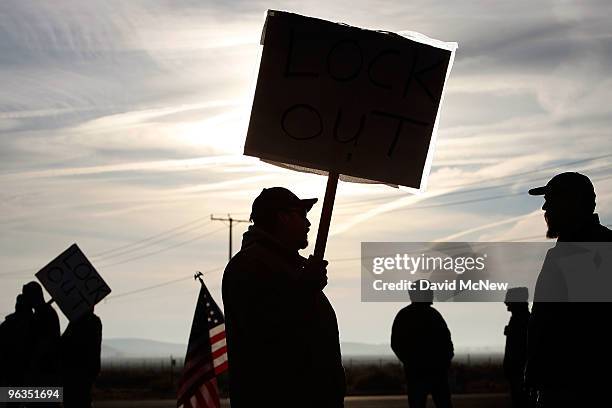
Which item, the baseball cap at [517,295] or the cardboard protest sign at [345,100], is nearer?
the cardboard protest sign at [345,100]

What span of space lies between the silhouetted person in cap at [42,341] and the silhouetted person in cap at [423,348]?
4.22 m

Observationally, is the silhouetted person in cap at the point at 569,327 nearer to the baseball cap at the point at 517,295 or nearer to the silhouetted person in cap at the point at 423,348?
the silhouetted person in cap at the point at 423,348

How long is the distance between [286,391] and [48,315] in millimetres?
8989

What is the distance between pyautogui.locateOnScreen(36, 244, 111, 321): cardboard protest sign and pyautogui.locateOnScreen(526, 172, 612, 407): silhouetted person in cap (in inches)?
440

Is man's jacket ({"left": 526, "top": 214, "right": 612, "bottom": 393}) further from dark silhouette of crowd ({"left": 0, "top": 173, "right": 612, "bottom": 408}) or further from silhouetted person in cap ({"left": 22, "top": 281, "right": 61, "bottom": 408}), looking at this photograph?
silhouetted person in cap ({"left": 22, "top": 281, "right": 61, "bottom": 408})

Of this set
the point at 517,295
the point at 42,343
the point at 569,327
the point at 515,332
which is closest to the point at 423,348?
the point at 515,332

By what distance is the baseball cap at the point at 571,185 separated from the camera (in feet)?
21.9

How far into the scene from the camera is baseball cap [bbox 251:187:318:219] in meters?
6.98

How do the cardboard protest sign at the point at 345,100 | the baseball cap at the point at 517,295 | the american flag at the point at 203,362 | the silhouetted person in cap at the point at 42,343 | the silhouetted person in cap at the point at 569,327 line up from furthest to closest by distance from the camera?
the baseball cap at the point at 517,295
the silhouetted person in cap at the point at 42,343
the american flag at the point at 203,362
the cardboard protest sign at the point at 345,100
the silhouetted person in cap at the point at 569,327

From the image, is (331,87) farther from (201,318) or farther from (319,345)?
(201,318)

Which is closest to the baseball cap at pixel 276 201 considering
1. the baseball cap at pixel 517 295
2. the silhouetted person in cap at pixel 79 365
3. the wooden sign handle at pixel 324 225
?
the wooden sign handle at pixel 324 225

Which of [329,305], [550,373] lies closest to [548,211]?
[550,373]

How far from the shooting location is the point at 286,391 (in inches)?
253

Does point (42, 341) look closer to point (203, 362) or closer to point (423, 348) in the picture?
point (203, 362)
